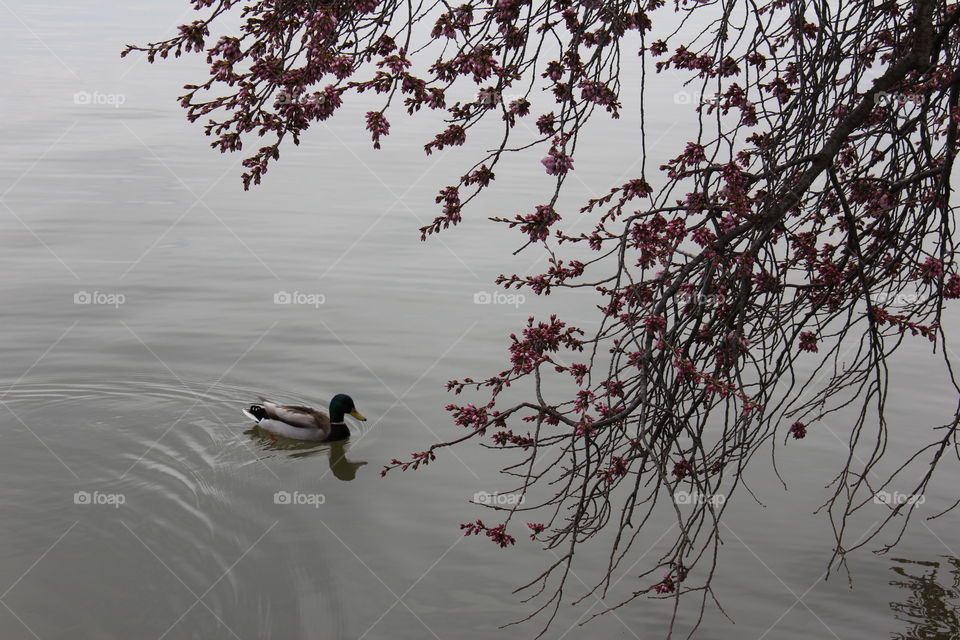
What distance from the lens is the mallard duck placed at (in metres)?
8.41

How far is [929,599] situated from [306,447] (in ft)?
15.4

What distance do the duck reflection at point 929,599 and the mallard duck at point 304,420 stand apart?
14.3 ft

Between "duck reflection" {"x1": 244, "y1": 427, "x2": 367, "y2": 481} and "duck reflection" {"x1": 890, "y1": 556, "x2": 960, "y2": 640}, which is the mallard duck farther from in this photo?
"duck reflection" {"x1": 890, "y1": 556, "x2": 960, "y2": 640}

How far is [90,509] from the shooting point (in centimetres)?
716

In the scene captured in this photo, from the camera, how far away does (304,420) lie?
8.48 metres

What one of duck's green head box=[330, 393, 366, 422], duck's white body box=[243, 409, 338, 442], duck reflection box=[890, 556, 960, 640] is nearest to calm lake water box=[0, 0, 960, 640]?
duck reflection box=[890, 556, 960, 640]

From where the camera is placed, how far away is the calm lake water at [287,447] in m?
6.18

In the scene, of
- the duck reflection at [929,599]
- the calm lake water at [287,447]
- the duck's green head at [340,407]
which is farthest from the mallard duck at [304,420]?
the duck reflection at [929,599]

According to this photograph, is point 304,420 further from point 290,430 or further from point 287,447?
point 287,447

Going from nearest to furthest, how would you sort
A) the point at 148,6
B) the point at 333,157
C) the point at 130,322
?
the point at 130,322 < the point at 333,157 < the point at 148,6

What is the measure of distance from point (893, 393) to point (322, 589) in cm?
579

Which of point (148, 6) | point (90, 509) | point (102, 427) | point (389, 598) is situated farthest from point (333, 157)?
point (148, 6)

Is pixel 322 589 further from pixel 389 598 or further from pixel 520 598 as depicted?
pixel 520 598

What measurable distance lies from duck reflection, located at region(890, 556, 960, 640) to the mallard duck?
14.3 feet
